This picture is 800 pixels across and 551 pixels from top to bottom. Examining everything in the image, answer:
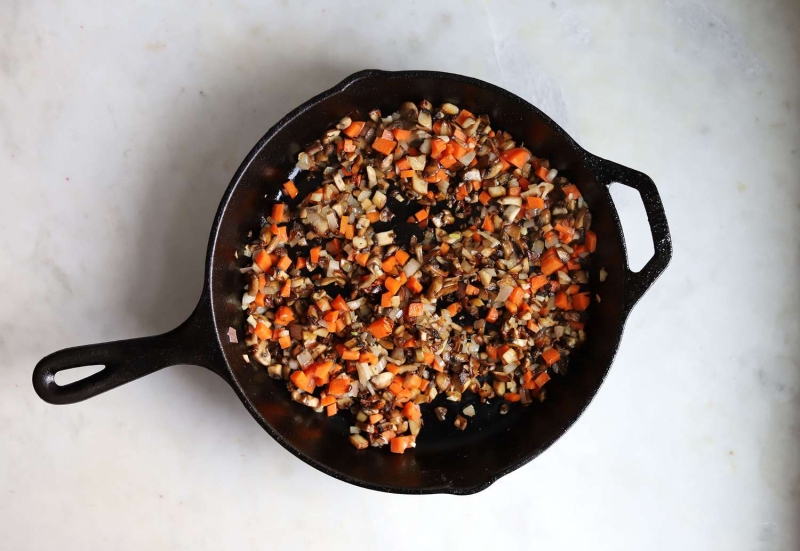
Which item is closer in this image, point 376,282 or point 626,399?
point 376,282

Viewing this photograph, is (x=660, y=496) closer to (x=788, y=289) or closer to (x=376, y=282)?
(x=788, y=289)

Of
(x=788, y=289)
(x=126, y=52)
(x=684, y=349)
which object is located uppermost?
(x=126, y=52)

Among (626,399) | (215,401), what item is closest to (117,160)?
(215,401)

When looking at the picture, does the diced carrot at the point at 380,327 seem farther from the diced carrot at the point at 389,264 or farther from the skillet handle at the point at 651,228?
the skillet handle at the point at 651,228

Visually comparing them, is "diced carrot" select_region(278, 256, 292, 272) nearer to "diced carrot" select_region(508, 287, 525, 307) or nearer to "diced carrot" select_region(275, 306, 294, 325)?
"diced carrot" select_region(275, 306, 294, 325)

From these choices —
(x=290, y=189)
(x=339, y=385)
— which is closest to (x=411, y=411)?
(x=339, y=385)

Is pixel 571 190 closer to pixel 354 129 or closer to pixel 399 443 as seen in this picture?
pixel 354 129
